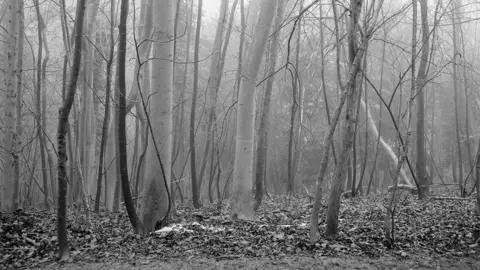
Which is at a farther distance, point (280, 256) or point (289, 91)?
point (289, 91)

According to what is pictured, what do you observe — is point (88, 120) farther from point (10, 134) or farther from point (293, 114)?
point (293, 114)

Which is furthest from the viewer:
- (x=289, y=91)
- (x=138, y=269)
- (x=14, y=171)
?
(x=289, y=91)

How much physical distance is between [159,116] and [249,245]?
235 cm

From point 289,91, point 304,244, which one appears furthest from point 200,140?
point 304,244

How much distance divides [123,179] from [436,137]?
26578 mm

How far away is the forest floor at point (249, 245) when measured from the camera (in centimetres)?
431

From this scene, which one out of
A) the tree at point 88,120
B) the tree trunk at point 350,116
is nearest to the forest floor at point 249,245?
the tree trunk at point 350,116

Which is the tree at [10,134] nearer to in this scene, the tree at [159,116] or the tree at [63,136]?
the tree at [159,116]

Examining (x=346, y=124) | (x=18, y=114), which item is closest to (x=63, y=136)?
(x=346, y=124)

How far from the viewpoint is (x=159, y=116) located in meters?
5.85

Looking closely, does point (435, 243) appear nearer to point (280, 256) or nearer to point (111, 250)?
point (280, 256)

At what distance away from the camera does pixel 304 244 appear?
482cm

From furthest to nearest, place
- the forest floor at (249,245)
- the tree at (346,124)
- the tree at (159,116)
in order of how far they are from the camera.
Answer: the tree at (159,116), the tree at (346,124), the forest floor at (249,245)

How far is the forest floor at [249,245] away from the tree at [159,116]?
0.42m
